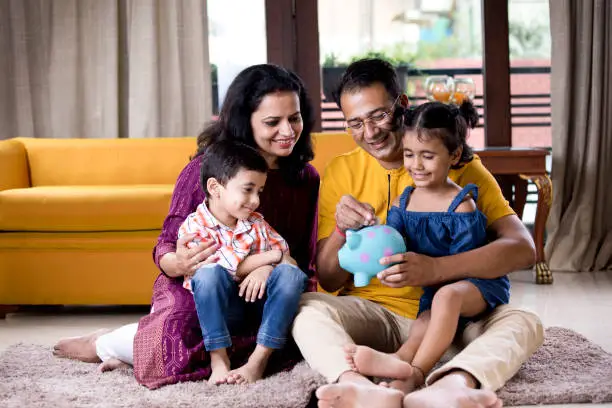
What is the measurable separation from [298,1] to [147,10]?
787mm

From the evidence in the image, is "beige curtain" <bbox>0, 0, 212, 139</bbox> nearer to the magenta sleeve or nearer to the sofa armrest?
the sofa armrest

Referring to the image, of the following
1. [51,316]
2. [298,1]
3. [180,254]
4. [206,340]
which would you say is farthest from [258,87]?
[298,1]

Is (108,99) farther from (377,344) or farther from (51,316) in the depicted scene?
(377,344)

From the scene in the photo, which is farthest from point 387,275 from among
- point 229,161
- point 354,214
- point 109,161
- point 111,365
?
point 109,161

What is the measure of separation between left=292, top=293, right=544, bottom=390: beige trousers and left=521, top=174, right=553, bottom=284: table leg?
1836mm

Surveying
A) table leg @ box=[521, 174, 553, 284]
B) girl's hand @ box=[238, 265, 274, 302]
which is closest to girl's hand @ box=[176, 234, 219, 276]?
girl's hand @ box=[238, 265, 274, 302]

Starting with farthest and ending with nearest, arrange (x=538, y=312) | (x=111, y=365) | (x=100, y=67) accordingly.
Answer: (x=100, y=67) → (x=538, y=312) → (x=111, y=365)

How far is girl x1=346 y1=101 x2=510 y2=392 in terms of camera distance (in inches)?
83.8

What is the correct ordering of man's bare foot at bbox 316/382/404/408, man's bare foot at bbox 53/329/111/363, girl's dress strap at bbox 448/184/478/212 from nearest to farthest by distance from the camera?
1. man's bare foot at bbox 316/382/404/408
2. girl's dress strap at bbox 448/184/478/212
3. man's bare foot at bbox 53/329/111/363

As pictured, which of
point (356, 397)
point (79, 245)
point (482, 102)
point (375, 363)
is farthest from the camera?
point (482, 102)

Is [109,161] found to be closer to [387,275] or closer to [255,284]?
[255,284]

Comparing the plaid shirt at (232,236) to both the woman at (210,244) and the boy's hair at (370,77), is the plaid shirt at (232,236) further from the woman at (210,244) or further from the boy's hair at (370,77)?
the boy's hair at (370,77)

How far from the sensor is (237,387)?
84.4 inches

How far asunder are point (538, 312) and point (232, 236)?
1.53m
